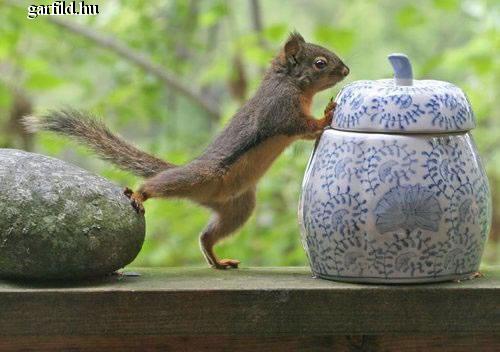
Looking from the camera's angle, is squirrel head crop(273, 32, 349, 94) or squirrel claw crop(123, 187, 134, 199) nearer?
squirrel claw crop(123, 187, 134, 199)

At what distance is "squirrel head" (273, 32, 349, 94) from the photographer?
1922 millimetres

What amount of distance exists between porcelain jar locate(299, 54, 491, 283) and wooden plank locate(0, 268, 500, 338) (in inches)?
1.7

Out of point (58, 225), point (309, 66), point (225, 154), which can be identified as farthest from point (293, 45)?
point (58, 225)

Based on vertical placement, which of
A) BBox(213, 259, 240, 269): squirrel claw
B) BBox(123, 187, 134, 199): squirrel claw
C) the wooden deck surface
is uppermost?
BBox(123, 187, 134, 199): squirrel claw

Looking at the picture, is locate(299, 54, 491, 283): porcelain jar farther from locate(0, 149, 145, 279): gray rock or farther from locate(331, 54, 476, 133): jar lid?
locate(0, 149, 145, 279): gray rock

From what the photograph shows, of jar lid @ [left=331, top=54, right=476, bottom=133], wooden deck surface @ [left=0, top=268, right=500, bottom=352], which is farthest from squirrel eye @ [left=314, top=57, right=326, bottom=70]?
wooden deck surface @ [left=0, top=268, right=500, bottom=352]

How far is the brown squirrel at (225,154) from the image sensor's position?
1743 millimetres

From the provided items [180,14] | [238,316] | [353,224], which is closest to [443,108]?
[353,224]

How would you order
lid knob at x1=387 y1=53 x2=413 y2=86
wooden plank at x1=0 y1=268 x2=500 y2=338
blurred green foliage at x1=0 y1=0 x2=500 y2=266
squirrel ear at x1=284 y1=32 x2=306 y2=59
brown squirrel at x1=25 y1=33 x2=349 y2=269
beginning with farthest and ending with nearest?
1. blurred green foliage at x1=0 y1=0 x2=500 y2=266
2. squirrel ear at x1=284 y1=32 x2=306 y2=59
3. brown squirrel at x1=25 y1=33 x2=349 y2=269
4. lid knob at x1=387 y1=53 x2=413 y2=86
5. wooden plank at x1=0 y1=268 x2=500 y2=338

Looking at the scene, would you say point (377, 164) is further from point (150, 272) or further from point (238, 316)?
point (150, 272)

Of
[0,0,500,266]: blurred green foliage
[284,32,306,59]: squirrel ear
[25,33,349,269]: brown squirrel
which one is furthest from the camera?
[0,0,500,266]: blurred green foliage

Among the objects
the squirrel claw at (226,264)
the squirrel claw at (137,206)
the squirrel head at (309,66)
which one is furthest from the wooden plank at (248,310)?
the squirrel head at (309,66)

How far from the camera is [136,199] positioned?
158 centimetres

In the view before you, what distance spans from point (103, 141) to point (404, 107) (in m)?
0.66
